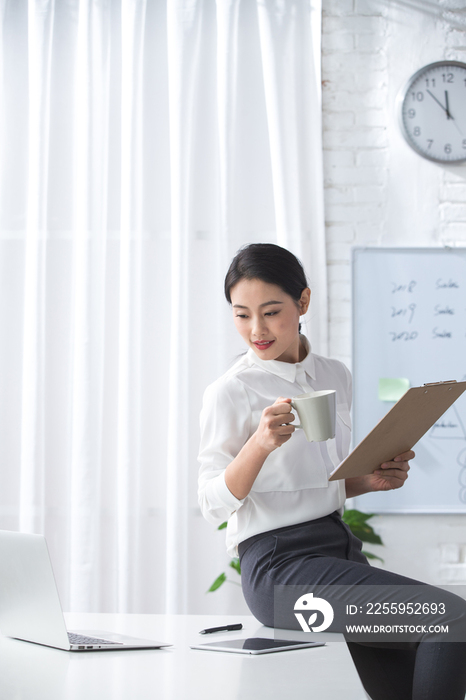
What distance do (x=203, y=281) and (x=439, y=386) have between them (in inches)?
49.6

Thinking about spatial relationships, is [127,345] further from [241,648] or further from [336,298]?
[241,648]

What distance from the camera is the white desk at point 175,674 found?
2.12ft

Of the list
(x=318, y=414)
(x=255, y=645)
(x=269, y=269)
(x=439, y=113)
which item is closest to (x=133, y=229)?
(x=269, y=269)

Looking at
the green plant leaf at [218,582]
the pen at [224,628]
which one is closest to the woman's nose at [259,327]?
the pen at [224,628]

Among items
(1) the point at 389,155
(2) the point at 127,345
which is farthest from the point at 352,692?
(1) the point at 389,155

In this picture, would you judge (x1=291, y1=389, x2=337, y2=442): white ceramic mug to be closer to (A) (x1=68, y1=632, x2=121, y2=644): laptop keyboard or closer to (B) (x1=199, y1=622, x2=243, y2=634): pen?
(B) (x1=199, y1=622, x2=243, y2=634): pen

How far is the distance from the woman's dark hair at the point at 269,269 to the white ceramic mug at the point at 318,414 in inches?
12.0

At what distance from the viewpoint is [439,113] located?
7.20 feet

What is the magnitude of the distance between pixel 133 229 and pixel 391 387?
1066 mm

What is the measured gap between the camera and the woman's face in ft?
4.01

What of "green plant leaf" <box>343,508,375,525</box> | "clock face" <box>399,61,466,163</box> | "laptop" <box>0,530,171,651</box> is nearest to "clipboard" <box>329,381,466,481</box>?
"laptop" <box>0,530,171,651</box>

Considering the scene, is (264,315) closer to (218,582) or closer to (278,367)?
(278,367)

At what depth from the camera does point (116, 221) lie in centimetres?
220

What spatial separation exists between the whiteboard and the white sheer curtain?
190 millimetres
